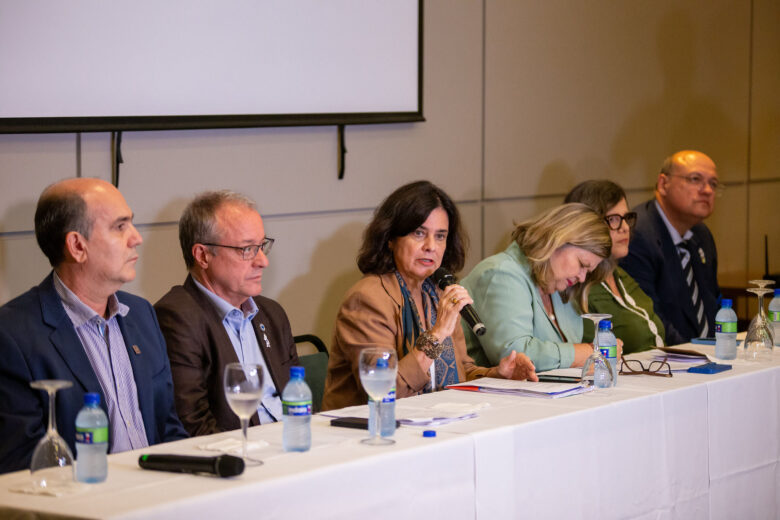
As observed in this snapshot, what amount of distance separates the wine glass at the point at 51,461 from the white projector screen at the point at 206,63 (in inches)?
62.2

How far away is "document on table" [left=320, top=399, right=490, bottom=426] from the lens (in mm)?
2457

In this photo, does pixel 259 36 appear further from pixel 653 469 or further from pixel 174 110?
pixel 653 469

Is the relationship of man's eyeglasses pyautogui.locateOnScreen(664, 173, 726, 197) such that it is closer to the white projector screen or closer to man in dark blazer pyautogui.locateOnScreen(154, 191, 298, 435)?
the white projector screen

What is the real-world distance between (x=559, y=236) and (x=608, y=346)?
724 millimetres

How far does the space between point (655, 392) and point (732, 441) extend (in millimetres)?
389

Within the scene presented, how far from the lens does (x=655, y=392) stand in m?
2.85

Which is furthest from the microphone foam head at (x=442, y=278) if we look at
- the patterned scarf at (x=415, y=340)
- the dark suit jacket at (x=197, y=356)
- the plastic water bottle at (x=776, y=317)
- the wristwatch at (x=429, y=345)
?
the plastic water bottle at (x=776, y=317)

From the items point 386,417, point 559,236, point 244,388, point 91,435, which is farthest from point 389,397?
point 559,236

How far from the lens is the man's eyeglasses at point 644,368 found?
124 inches

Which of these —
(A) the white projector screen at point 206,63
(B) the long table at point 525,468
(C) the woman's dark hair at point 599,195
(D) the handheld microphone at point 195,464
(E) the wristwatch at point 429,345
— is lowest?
(B) the long table at point 525,468

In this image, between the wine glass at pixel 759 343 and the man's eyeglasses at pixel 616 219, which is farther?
the man's eyeglasses at pixel 616 219

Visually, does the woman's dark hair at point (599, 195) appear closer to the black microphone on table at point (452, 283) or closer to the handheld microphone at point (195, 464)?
the black microphone on table at point (452, 283)

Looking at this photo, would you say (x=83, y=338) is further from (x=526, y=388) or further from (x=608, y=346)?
(x=608, y=346)

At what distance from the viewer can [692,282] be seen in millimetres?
4988
